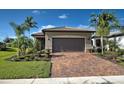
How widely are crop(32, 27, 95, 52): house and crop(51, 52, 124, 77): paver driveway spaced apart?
0.31 metres

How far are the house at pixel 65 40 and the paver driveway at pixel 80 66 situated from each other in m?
0.31

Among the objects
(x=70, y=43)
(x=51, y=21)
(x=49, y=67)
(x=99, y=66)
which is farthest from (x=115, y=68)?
(x=51, y=21)

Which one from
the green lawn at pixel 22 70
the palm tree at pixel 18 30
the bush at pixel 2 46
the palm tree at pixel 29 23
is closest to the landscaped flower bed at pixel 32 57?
the green lawn at pixel 22 70

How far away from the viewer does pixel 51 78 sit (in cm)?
813

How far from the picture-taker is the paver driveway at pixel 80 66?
8859mm

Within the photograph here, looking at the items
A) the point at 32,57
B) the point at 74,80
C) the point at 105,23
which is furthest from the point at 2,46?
the point at 105,23

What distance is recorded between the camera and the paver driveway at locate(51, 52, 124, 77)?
886 centimetres

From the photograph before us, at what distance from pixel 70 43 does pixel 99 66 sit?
1700mm

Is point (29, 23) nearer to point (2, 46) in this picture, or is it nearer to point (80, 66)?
point (2, 46)

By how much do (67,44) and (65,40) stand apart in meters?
0.23

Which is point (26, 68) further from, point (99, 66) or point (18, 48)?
point (99, 66)

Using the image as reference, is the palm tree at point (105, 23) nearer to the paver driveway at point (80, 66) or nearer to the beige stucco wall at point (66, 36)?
the beige stucco wall at point (66, 36)

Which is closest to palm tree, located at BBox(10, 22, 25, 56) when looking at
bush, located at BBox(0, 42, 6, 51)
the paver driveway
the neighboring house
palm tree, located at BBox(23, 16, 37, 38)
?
palm tree, located at BBox(23, 16, 37, 38)

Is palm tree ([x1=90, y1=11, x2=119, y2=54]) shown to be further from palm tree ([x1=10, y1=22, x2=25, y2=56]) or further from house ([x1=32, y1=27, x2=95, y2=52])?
palm tree ([x1=10, y1=22, x2=25, y2=56])
